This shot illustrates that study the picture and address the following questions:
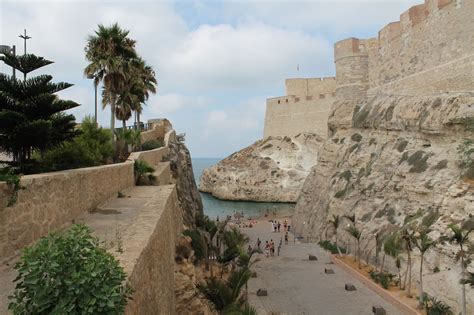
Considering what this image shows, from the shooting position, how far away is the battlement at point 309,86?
60.2 m

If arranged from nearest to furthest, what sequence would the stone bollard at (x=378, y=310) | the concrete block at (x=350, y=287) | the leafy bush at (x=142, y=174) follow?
the stone bollard at (x=378, y=310)
the leafy bush at (x=142, y=174)
the concrete block at (x=350, y=287)

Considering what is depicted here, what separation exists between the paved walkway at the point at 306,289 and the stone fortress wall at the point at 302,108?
108 ft

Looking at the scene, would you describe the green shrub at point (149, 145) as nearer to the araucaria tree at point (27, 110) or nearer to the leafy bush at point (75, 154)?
the leafy bush at point (75, 154)

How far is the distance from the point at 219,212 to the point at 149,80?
90.1 feet

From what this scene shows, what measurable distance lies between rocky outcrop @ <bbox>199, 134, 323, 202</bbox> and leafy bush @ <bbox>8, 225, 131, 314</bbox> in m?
57.9

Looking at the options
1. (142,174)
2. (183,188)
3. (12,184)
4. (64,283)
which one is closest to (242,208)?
(183,188)

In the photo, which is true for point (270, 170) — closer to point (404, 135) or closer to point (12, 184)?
point (404, 135)

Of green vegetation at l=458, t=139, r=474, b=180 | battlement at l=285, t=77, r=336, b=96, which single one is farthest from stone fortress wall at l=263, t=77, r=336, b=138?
green vegetation at l=458, t=139, r=474, b=180

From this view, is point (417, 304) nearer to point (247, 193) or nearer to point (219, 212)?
point (219, 212)

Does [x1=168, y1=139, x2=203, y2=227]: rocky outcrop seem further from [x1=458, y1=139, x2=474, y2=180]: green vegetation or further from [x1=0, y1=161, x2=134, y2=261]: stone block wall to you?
[x1=458, y1=139, x2=474, y2=180]: green vegetation

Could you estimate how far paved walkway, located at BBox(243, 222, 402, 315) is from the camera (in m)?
17.3

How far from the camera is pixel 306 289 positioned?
20.1 metres

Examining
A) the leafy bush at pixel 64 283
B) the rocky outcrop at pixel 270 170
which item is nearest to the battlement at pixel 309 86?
the rocky outcrop at pixel 270 170

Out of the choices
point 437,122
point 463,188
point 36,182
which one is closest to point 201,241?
point 36,182
